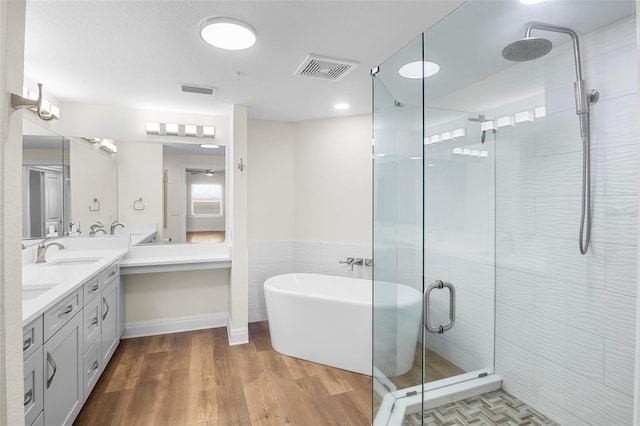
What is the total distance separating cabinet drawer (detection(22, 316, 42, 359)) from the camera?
50.5 inches

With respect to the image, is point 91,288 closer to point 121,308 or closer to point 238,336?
point 121,308

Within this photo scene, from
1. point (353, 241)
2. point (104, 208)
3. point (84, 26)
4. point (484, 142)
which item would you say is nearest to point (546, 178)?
point (484, 142)

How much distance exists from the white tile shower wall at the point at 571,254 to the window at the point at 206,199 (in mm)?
2782

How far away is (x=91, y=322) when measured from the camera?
6.98 ft

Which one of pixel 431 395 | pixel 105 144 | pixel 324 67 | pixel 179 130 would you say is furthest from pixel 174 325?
pixel 324 67

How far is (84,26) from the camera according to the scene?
171 centimetres

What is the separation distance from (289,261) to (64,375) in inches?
93.3

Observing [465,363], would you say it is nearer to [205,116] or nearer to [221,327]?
[221,327]

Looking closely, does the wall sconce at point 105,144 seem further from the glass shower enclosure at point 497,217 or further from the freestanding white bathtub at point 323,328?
the glass shower enclosure at point 497,217

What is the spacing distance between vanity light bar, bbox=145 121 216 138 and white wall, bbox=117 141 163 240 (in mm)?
148

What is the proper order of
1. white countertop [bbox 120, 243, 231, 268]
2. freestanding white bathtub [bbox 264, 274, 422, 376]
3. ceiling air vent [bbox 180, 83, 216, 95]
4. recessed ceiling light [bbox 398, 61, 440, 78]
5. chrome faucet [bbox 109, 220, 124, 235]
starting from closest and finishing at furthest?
recessed ceiling light [bbox 398, 61, 440, 78]
freestanding white bathtub [bbox 264, 274, 422, 376]
ceiling air vent [bbox 180, 83, 216, 95]
white countertop [bbox 120, 243, 231, 268]
chrome faucet [bbox 109, 220, 124, 235]

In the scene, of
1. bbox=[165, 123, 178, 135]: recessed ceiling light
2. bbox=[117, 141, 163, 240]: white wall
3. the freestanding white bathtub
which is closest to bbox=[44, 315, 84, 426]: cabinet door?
the freestanding white bathtub

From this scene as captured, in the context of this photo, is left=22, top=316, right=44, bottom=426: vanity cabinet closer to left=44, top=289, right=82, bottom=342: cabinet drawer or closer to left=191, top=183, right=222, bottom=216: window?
left=44, top=289, right=82, bottom=342: cabinet drawer

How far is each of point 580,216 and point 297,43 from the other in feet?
6.13
